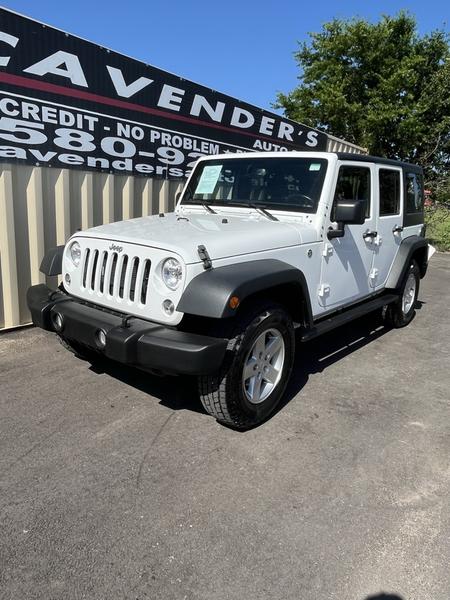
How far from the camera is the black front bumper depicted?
2635mm

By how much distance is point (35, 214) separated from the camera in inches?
196

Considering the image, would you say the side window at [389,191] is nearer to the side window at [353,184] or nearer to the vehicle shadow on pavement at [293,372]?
the side window at [353,184]

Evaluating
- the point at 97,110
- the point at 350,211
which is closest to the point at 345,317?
the point at 350,211

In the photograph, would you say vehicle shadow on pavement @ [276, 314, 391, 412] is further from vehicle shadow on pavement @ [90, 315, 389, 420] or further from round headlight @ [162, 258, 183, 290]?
round headlight @ [162, 258, 183, 290]

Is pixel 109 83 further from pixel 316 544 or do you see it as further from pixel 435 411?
pixel 316 544

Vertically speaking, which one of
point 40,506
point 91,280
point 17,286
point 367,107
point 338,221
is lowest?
point 40,506

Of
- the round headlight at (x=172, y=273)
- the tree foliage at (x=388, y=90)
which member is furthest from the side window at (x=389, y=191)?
the tree foliage at (x=388, y=90)

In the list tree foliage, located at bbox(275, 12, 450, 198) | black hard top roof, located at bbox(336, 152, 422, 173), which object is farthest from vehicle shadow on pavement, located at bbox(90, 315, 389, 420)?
tree foliage, located at bbox(275, 12, 450, 198)

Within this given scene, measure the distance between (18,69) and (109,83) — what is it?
1.14 m

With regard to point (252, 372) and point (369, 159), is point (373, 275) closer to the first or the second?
point (369, 159)

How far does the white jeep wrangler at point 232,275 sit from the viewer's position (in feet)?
9.06

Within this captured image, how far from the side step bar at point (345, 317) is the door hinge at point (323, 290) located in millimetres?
256

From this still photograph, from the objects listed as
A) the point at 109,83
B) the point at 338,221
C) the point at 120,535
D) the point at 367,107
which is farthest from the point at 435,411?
the point at 367,107

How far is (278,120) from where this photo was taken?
27.7 feet
